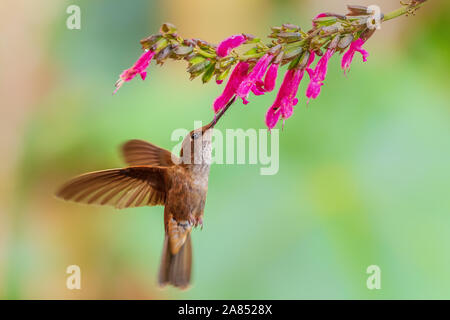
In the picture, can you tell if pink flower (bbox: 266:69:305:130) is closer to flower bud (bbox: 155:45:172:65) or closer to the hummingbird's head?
the hummingbird's head

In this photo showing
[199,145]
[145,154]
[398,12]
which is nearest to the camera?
[398,12]

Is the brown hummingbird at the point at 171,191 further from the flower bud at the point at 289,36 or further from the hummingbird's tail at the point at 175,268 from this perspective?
the flower bud at the point at 289,36

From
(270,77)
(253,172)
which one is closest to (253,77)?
(270,77)

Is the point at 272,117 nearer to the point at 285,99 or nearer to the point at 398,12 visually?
the point at 285,99

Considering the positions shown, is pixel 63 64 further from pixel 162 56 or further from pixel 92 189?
pixel 162 56
